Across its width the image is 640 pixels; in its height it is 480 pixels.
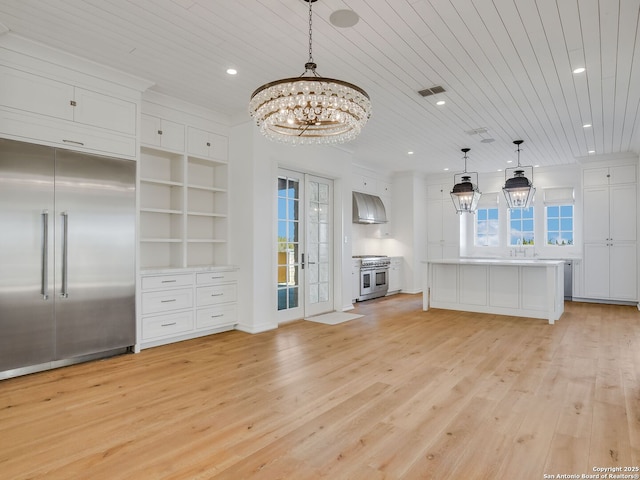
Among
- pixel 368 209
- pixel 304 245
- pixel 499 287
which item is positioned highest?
pixel 368 209

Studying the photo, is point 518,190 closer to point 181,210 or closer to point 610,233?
point 610,233

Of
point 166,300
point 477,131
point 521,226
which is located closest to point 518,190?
point 477,131

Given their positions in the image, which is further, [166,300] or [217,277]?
[217,277]

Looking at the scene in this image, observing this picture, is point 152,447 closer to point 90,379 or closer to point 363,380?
point 90,379

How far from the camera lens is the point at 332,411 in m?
2.76

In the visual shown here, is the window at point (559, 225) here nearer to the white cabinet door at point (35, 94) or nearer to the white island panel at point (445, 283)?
the white island panel at point (445, 283)

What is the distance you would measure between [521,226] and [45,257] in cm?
933

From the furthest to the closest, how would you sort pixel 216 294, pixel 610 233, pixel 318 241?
pixel 610 233
pixel 318 241
pixel 216 294

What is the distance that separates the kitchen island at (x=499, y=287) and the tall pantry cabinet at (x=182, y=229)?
12.3 feet

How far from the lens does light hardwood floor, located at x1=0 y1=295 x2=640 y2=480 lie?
2.10 meters

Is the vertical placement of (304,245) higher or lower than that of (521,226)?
lower

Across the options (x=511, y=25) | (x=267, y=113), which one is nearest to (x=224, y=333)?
(x=267, y=113)

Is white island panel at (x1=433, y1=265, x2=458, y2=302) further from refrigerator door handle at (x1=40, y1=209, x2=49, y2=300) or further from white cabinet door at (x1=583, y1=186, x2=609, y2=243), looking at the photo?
refrigerator door handle at (x1=40, y1=209, x2=49, y2=300)

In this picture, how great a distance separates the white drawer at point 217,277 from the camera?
16.2 ft
